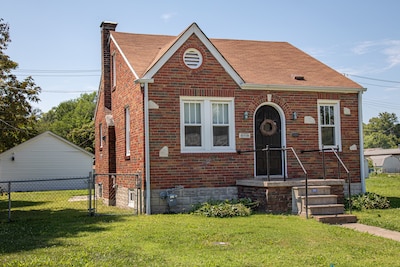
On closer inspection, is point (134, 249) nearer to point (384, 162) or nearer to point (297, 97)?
point (297, 97)

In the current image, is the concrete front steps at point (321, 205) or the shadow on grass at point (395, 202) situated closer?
the concrete front steps at point (321, 205)

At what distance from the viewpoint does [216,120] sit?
48.3 feet

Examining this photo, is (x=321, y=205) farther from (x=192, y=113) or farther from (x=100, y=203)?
(x=100, y=203)

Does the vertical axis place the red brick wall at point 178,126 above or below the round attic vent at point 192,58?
below

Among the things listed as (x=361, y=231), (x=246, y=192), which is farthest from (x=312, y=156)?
(x=361, y=231)

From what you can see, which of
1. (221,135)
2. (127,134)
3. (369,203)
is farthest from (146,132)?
(369,203)

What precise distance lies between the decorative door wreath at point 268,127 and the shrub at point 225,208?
2605 mm

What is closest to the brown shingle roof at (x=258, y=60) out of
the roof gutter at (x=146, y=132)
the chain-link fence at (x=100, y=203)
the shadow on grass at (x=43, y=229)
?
the roof gutter at (x=146, y=132)

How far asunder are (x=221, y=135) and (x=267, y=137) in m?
1.72

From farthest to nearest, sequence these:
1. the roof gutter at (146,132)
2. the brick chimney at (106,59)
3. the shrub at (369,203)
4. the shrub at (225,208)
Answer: the brick chimney at (106,59) < the shrub at (369,203) < the roof gutter at (146,132) < the shrub at (225,208)

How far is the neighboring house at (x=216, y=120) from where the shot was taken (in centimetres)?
1382

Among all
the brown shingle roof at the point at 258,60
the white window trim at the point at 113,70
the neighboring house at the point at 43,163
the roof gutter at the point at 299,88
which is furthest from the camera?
the neighboring house at the point at 43,163

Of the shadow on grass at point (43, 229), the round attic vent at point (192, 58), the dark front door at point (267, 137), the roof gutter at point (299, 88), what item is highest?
the round attic vent at point (192, 58)

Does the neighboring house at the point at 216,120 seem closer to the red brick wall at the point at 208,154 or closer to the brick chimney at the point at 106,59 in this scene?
the red brick wall at the point at 208,154
